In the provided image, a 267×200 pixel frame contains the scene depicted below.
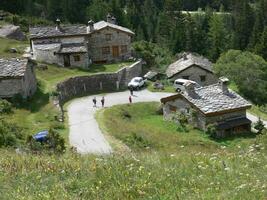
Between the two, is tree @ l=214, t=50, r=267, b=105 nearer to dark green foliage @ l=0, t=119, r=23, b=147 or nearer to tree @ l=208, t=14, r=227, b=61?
tree @ l=208, t=14, r=227, b=61

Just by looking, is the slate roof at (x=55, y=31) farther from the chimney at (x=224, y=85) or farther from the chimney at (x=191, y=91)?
the chimney at (x=224, y=85)

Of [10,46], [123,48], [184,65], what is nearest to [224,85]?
[184,65]

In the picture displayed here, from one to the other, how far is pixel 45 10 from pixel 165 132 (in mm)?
77519

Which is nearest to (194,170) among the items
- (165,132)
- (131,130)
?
(131,130)

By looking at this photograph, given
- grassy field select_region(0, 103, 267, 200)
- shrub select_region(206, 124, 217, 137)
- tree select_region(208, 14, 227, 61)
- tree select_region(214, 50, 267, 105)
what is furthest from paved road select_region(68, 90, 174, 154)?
tree select_region(208, 14, 227, 61)

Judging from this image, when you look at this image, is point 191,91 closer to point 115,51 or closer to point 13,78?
point 13,78

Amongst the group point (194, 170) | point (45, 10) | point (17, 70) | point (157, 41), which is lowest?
point (157, 41)

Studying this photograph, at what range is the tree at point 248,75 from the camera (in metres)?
69.7

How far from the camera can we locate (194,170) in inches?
441

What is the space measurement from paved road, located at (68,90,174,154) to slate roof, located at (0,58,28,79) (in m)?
6.06

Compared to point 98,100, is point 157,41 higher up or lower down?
→ lower down

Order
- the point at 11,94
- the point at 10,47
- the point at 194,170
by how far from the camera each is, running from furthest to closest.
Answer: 1. the point at 10,47
2. the point at 11,94
3. the point at 194,170

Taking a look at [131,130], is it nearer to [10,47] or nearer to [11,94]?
[11,94]

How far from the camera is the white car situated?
63.1 m
